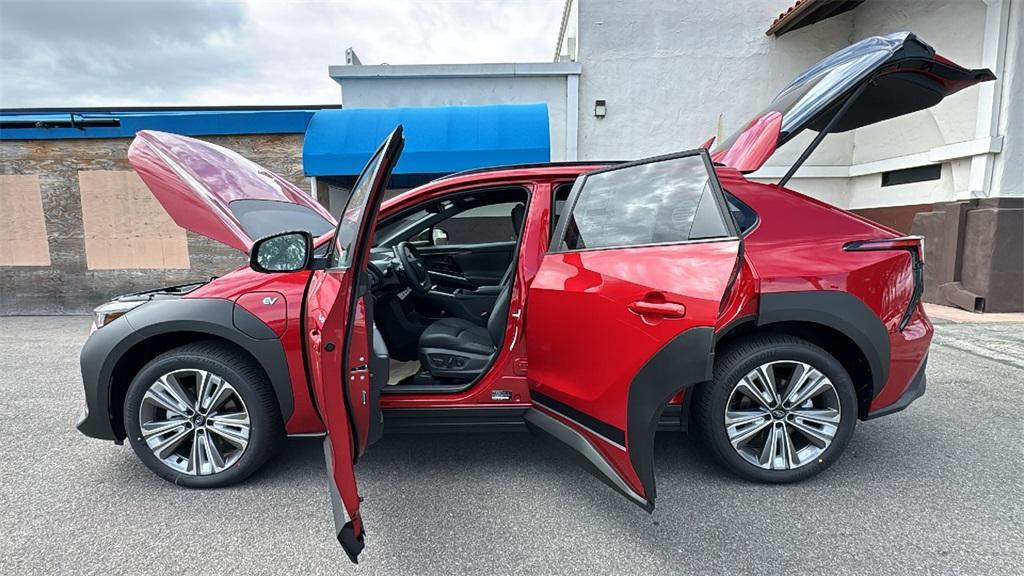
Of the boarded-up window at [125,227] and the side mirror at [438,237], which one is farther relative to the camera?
the boarded-up window at [125,227]

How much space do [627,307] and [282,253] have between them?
1.52m

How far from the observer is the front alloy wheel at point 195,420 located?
2.48 m

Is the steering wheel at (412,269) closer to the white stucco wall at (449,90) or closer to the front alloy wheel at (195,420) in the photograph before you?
the front alloy wheel at (195,420)

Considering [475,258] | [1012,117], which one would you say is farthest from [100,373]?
[1012,117]

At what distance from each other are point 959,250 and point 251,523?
9.78 meters

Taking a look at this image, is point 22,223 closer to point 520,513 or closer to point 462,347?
point 462,347

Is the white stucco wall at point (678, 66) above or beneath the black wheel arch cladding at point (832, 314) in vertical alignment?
above

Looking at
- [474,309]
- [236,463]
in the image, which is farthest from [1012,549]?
[236,463]

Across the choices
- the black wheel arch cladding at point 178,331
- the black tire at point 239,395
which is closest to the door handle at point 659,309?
the black wheel arch cladding at point 178,331

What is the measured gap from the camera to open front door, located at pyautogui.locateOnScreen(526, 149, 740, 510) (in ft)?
5.91

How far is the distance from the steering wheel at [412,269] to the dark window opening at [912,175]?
29.5ft

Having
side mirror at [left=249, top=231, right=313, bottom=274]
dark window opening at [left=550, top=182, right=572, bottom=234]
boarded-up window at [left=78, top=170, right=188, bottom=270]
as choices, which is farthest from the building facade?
side mirror at [left=249, top=231, right=313, bottom=274]

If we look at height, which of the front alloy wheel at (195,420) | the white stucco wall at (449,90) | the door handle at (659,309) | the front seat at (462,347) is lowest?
the front alloy wheel at (195,420)

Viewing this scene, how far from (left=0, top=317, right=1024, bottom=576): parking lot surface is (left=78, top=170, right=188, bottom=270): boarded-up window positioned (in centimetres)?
569
